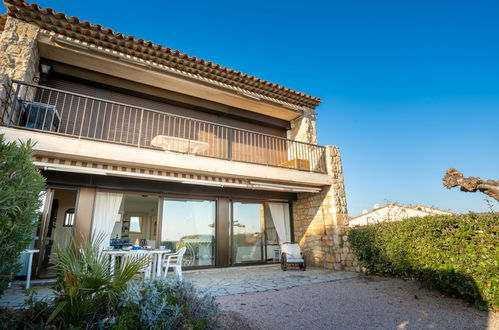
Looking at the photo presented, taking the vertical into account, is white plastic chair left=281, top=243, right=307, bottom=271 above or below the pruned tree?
below

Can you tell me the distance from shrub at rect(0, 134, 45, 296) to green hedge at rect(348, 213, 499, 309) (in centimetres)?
620

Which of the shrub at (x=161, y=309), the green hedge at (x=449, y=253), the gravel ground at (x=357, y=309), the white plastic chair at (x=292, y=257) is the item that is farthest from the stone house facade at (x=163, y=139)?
the shrub at (x=161, y=309)

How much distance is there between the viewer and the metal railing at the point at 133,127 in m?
5.45

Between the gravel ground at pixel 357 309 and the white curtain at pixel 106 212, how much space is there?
3922 mm

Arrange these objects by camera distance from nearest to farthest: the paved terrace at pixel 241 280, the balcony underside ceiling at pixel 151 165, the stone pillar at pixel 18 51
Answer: the paved terrace at pixel 241 280, the balcony underside ceiling at pixel 151 165, the stone pillar at pixel 18 51

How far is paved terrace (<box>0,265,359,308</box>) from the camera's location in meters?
4.84

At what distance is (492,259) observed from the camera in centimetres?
383

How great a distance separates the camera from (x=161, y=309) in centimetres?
212

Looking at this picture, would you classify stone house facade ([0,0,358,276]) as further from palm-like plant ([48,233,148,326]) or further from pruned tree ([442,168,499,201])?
palm-like plant ([48,233,148,326])

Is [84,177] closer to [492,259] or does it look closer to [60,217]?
[60,217]

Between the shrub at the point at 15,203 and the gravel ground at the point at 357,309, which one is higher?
the shrub at the point at 15,203

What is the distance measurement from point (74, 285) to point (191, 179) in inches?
183

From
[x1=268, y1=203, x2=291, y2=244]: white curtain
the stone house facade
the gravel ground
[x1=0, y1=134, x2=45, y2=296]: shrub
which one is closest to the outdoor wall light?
the stone house facade

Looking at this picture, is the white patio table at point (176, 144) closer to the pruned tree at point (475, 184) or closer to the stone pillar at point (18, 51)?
the stone pillar at point (18, 51)
